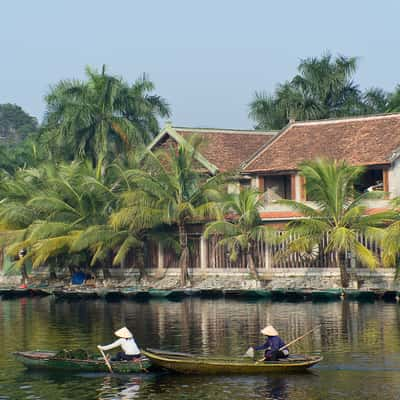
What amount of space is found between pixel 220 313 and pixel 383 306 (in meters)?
7.41

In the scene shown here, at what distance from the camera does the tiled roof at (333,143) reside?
56.5 m

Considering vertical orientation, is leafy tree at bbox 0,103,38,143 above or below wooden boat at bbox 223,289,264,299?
above

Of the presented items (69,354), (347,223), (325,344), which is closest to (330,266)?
(347,223)

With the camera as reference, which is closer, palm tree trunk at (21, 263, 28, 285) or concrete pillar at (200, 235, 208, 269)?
concrete pillar at (200, 235, 208, 269)

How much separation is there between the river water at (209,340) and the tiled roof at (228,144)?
12.5m

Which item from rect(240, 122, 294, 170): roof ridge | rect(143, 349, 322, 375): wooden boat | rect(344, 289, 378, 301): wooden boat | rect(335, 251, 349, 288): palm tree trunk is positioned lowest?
rect(143, 349, 322, 375): wooden boat

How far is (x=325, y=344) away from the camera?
35.6 metres

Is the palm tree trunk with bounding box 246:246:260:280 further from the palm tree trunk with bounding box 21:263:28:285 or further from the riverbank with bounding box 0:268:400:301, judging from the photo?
the palm tree trunk with bounding box 21:263:28:285

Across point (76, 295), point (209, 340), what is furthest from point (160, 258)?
point (209, 340)

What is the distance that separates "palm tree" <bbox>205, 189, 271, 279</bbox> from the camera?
178 feet

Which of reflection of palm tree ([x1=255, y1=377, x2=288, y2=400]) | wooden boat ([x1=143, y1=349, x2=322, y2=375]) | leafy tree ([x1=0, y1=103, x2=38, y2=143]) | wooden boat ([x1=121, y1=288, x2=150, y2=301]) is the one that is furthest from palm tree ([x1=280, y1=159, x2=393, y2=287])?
leafy tree ([x1=0, y1=103, x2=38, y2=143])

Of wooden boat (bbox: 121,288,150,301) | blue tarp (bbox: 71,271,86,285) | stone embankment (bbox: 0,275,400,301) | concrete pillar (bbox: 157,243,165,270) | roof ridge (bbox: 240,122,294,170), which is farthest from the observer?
blue tarp (bbox: 71,271,86,285)

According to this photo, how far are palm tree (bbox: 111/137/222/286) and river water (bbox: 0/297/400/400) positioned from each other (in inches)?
190

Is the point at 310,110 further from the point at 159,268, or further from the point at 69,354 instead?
the point at 69,354
